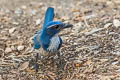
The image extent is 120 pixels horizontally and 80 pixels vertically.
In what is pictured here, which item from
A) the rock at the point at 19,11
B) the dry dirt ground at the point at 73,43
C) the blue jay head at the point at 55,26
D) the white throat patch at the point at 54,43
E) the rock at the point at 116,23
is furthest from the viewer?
the rock at the point at 19,11

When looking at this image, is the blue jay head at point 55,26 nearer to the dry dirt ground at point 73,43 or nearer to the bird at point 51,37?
the bird at point 51,37

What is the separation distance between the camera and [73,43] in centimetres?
506

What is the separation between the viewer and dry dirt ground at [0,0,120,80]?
438 cm

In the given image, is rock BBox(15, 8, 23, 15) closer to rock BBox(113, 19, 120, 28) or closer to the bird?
rock BBox(113, 19, 120, 28)

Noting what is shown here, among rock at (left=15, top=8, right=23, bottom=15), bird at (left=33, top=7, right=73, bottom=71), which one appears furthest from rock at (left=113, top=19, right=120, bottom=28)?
rock at (left=15, top=8, right=23, bottom=15)

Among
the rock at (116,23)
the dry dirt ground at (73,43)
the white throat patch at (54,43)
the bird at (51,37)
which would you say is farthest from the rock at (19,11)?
the white throat patch at (54,43)

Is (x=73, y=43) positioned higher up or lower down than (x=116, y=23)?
lower down

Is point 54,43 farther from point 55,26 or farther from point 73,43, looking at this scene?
point 73,43

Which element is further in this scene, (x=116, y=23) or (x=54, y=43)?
(x=116, y=23)

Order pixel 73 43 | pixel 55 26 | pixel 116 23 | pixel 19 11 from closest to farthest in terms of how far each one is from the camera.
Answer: pixel 55 26, pixel 73 43, pixel 116 23, pixel 19 11

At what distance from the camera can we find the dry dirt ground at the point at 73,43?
14.4 feet

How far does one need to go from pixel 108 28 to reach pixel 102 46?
629mm

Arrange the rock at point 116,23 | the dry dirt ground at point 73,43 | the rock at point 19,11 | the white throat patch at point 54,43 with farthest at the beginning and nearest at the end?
the rock at point 19,11, the rock at point 116,23, the dry dirt ground at point 73,43, the white throat patch at point 54,43

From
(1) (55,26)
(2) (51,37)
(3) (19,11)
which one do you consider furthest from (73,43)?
(3) (19,11)
